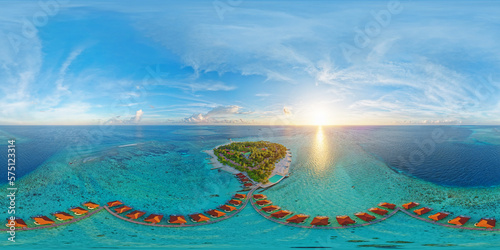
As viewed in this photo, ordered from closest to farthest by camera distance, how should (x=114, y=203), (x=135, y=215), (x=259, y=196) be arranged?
1. (x=135, y=215)
2. (x=114, y=203)
3. (x=259, y=196)

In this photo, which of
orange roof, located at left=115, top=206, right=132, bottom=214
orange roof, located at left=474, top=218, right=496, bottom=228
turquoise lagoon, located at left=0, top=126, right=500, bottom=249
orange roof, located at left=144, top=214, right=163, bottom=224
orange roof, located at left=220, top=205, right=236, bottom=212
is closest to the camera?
turquoise lagoon, located at left=0, top=126, right=500, bottom=249

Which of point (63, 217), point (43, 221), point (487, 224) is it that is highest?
point (63, 217)

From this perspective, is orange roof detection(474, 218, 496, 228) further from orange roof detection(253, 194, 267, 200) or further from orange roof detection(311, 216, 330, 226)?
orange roof detection(253, 194, 267, 200)

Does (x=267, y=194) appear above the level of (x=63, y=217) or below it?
below

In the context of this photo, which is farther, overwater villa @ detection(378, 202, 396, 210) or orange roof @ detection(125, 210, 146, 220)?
overwater villa @ detection(378, 202, 396, 210)

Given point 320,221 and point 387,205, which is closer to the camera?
point 320,221

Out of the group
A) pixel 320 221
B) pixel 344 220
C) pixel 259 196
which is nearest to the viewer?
pixel 320 221

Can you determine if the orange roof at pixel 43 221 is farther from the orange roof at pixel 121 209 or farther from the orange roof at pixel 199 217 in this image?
the orange roof at pixel 199 217

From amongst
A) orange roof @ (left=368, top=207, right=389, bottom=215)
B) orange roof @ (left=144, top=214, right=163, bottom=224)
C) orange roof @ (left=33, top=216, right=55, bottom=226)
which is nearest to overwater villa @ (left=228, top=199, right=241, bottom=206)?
orange roof @ (left=144, top=214, right=163, bottom=224)

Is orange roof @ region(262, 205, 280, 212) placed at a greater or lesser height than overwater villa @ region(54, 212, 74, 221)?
lesser

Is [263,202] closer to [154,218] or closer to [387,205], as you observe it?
[154,218]

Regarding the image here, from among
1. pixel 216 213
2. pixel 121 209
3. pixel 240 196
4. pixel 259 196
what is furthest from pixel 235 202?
pixel 121 209

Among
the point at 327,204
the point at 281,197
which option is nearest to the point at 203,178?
the point at 281,197
